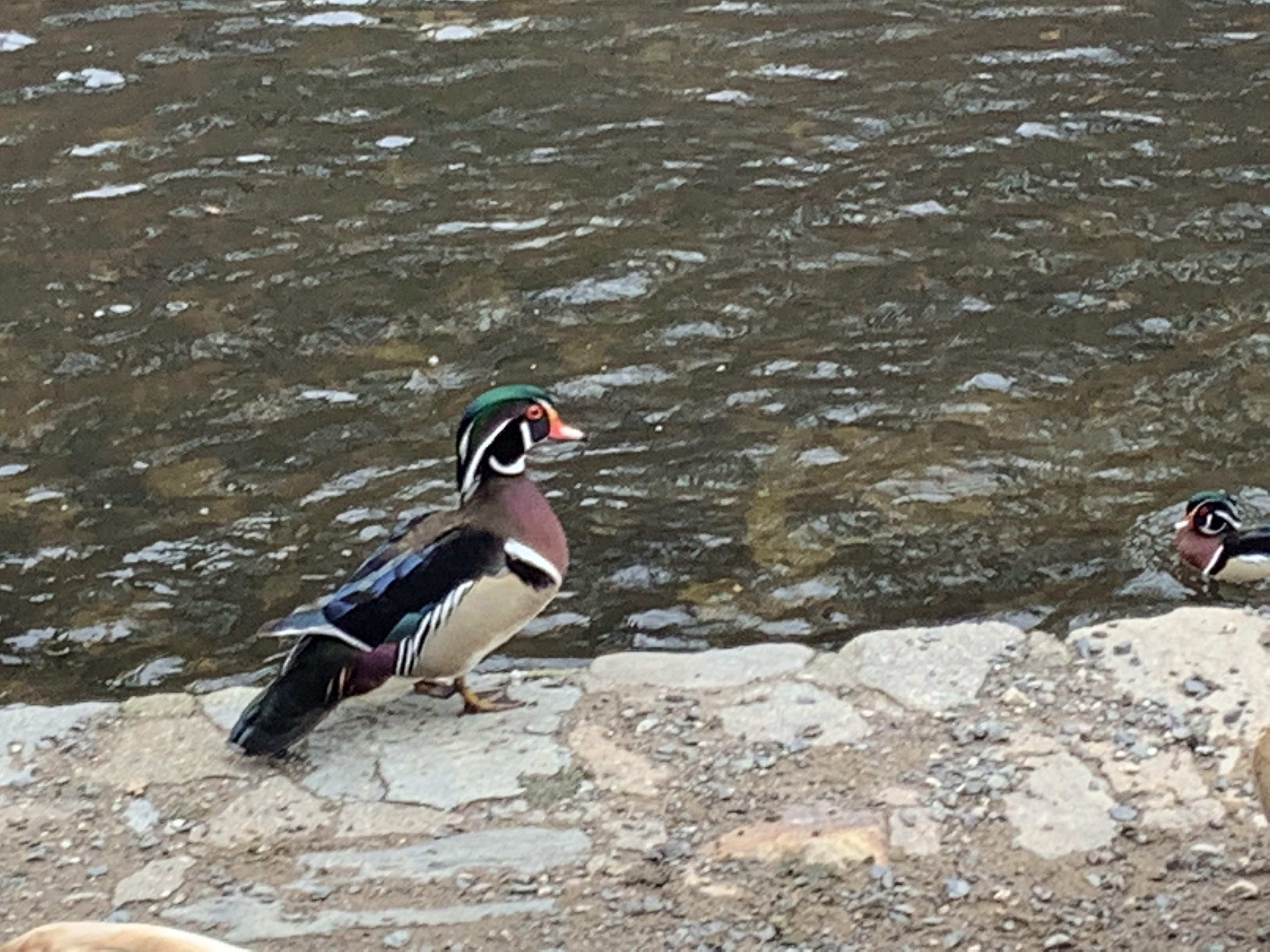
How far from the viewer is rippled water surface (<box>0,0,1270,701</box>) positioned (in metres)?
5.80

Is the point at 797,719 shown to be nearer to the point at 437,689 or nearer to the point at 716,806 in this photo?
the point at 716,806

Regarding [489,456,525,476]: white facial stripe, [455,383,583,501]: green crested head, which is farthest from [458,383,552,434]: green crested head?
[489,456,525,476]: white facial stripe

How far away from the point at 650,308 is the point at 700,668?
289 cm

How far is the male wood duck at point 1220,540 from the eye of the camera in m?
5.72

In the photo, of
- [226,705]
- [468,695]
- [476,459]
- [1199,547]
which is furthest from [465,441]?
[1199,547]

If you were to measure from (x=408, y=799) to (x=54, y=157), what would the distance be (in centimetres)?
581

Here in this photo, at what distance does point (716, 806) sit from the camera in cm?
404

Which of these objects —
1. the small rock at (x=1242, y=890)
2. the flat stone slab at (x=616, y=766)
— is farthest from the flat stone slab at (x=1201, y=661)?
the flat stone slab at (x=616, y=766)

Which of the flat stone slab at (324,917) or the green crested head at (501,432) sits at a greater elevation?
the green crested head at (501,432)

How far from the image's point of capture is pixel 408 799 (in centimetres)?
414

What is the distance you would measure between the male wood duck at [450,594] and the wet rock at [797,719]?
0.62 meters

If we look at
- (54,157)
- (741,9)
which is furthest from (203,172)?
(741,9)

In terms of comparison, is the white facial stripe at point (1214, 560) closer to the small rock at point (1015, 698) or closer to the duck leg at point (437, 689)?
A: the small rock at point (1015, 698)

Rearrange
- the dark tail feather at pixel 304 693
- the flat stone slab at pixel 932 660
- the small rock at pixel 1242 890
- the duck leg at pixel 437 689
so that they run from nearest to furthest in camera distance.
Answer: the small rock at pixel 1242 890 → the dark tail feather at pixel 304 693 → the flat stone slab at pixel 932 660 → the duck leg at pixel 437 689
